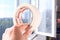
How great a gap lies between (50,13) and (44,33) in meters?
0.41

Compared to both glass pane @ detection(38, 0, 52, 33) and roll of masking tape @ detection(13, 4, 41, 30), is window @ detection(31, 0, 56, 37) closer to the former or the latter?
glass pane @ detection(38, 0, 52, 33)

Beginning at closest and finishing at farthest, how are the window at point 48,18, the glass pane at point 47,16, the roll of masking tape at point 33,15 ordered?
the roll of masking tape at point 33,15, the window at point 48,18, the glass pane at point 47,16

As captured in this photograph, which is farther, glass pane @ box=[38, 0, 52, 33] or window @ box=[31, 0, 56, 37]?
glass pane @ box=[38, 0, 52, 33]

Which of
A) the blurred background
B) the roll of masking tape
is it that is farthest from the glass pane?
the roll of masking tape

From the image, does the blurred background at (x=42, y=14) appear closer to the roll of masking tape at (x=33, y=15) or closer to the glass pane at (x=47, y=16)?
the glass pane at (x=47, y=16)

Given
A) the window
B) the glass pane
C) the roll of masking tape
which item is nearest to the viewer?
the roll of masking tape

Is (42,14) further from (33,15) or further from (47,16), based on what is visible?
(33,15)

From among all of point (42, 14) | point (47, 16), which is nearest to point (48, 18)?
point (47, 16)

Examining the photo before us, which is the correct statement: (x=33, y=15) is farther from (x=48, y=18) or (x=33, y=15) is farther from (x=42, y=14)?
(x=48, y=18)

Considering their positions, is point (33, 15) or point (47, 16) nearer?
point (33, 15)

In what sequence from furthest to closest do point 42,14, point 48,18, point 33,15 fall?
point 48,18, point 42,14, point 33,15

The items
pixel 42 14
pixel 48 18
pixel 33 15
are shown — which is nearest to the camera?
pixel 33 15

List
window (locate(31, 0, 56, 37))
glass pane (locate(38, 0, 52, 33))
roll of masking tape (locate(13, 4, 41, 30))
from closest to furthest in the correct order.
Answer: roll of masking tape (locate(13, 4, 41, 30)) < window (locate(31, 0, 56, 37)) < glass pane (locate(38, 0, 52, 33))

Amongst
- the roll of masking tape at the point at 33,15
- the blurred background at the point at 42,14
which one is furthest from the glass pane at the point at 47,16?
the roll of masking tape at the point at 33,15
